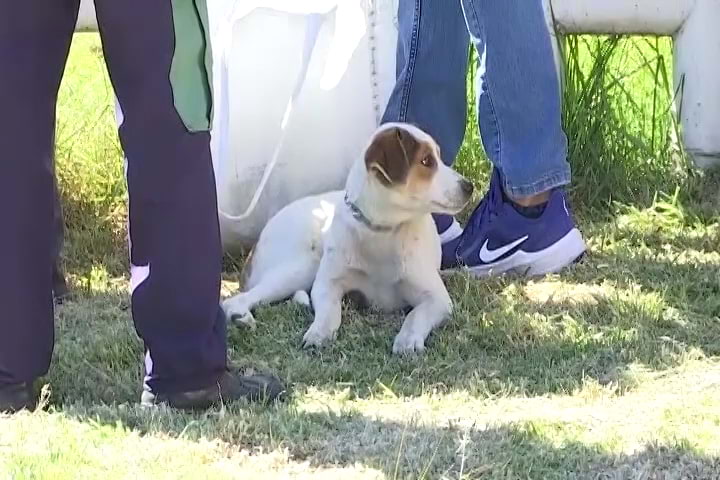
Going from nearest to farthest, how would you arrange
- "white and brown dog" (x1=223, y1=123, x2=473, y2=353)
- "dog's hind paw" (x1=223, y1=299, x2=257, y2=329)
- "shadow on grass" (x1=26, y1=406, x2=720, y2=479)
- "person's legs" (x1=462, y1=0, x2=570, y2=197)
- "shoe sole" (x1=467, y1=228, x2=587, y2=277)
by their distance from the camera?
"shadow on grass" (x1=26, y1=406, x2=720, y2=479) < "dog's hind paw" (x1=223, y1=299, x2=257, y2=329) < "white and brown dog" (x1=223, y1=123, x2=473, y2=353) < "person's legs" (x1=462, y1=0, x2=570, y2=197) < "shoe sole" (x1=467, y1=228, x2=587, y2=277)

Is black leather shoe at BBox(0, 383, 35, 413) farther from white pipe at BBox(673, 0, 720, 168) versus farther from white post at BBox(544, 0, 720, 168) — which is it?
white pipe at BBox(673, 0, 720, 168)

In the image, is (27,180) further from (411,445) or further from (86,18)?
(86,18)

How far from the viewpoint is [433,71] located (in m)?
3.43

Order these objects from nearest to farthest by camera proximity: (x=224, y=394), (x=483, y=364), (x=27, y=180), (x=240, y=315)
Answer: (x=27, y=180) < (x=224, y=394) < (x=483, y=364) < (x=240, y=315)

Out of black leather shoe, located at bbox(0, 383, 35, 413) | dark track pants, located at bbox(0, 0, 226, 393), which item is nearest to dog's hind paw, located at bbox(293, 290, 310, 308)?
dark track pants, located at bbox(0, 0, 226, 393)

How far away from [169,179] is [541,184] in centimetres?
138

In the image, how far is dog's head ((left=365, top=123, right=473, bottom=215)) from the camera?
9.85 feet

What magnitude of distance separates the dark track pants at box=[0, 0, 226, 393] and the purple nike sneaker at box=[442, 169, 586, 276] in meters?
1.23

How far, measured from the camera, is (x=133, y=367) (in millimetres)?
2619

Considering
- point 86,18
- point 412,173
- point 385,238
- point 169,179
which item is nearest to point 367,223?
point 385,238

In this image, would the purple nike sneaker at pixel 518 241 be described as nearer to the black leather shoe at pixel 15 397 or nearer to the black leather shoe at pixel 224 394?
the black leather shoe at pixel 224 394

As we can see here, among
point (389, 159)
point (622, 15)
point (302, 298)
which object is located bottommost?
point (302, 298)

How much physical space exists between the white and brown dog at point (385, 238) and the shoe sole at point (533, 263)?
187 mm

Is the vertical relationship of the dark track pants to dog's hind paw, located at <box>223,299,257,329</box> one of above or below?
above
